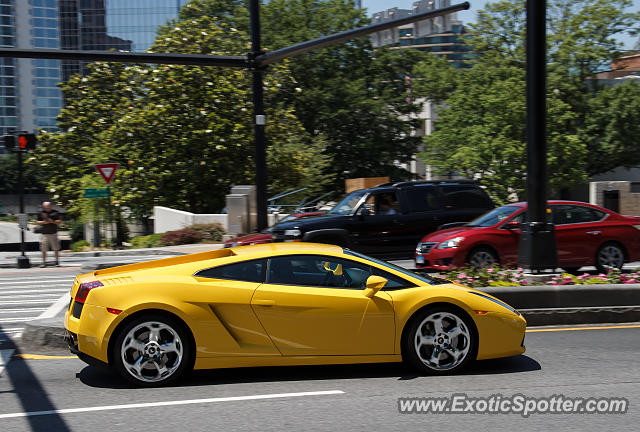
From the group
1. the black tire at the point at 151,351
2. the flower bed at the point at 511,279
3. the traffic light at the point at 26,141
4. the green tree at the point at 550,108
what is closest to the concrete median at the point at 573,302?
the flower bed at the point at 511,279

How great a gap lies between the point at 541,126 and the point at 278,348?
18.2 feet

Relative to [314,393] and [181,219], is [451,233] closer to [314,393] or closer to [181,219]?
[314,393]

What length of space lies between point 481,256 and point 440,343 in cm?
701

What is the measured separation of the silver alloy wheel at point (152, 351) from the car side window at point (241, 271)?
638 mm

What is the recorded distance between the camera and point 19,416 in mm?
5707

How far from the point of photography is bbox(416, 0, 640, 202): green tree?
132 feet

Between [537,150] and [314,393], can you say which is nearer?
[314,393]

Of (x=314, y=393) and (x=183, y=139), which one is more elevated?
(x=183, y=139)

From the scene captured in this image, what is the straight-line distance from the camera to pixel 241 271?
6.89m

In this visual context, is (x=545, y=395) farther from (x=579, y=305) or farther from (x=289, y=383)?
(x=579, y=305)

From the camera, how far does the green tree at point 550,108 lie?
132ft

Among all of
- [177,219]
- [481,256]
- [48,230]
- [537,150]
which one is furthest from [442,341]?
[177,219]

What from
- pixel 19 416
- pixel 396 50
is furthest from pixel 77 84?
pixel 19 416

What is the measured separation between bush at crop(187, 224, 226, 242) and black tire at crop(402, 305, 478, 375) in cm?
1935
